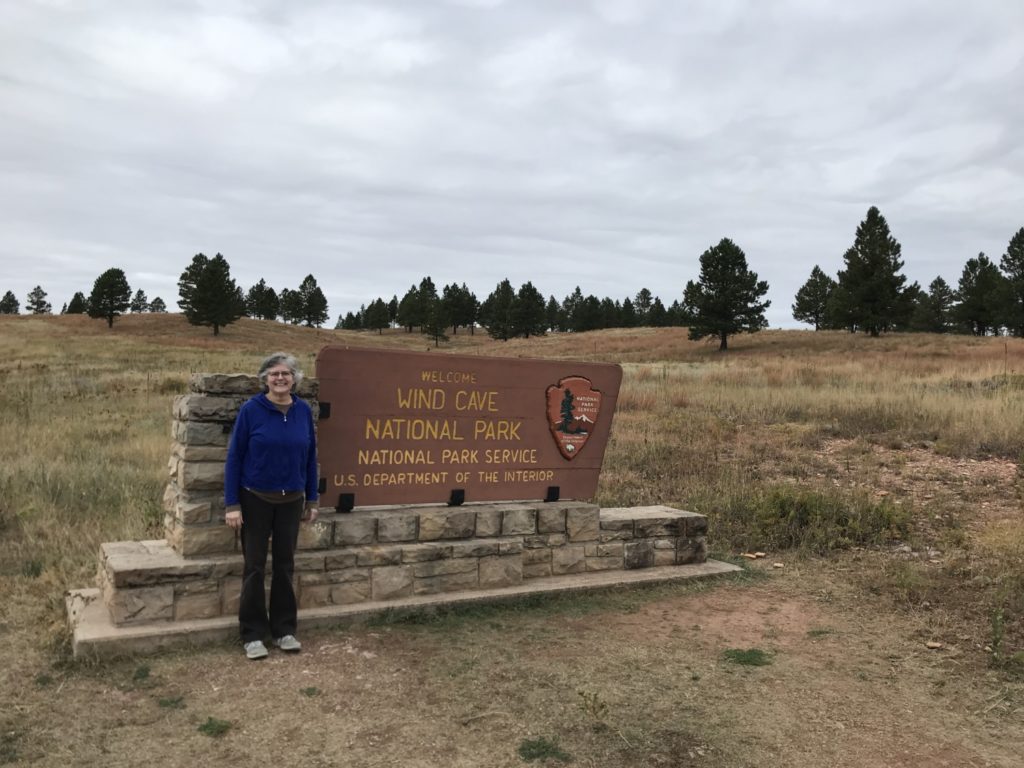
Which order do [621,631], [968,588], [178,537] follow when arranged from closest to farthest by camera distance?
[178,537], [621,631], [968,588]

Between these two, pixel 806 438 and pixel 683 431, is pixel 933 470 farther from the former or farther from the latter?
pixel 683 431

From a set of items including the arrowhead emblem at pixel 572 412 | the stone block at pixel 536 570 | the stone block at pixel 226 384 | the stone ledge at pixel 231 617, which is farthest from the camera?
the arrowhead emblem at pixel 572 412

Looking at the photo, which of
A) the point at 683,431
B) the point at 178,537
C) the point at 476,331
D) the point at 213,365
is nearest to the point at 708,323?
the point at 213,365

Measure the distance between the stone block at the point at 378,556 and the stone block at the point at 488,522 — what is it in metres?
0.77

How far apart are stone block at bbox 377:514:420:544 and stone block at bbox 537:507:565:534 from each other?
121 centimetres

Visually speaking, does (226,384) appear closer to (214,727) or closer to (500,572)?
(214,727)

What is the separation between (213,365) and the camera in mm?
33750

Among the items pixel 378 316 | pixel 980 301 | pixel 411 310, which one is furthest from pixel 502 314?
pixel 980 301

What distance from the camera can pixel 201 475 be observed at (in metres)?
5.27

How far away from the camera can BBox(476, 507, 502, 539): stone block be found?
21.2 feet

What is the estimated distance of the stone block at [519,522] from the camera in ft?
21.7

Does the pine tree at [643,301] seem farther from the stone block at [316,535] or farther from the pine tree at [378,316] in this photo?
the stone block at [316,535]

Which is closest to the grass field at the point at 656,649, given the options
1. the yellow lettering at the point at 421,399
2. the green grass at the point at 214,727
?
the green grass at the point at 214,727

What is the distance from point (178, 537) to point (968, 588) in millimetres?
6475
